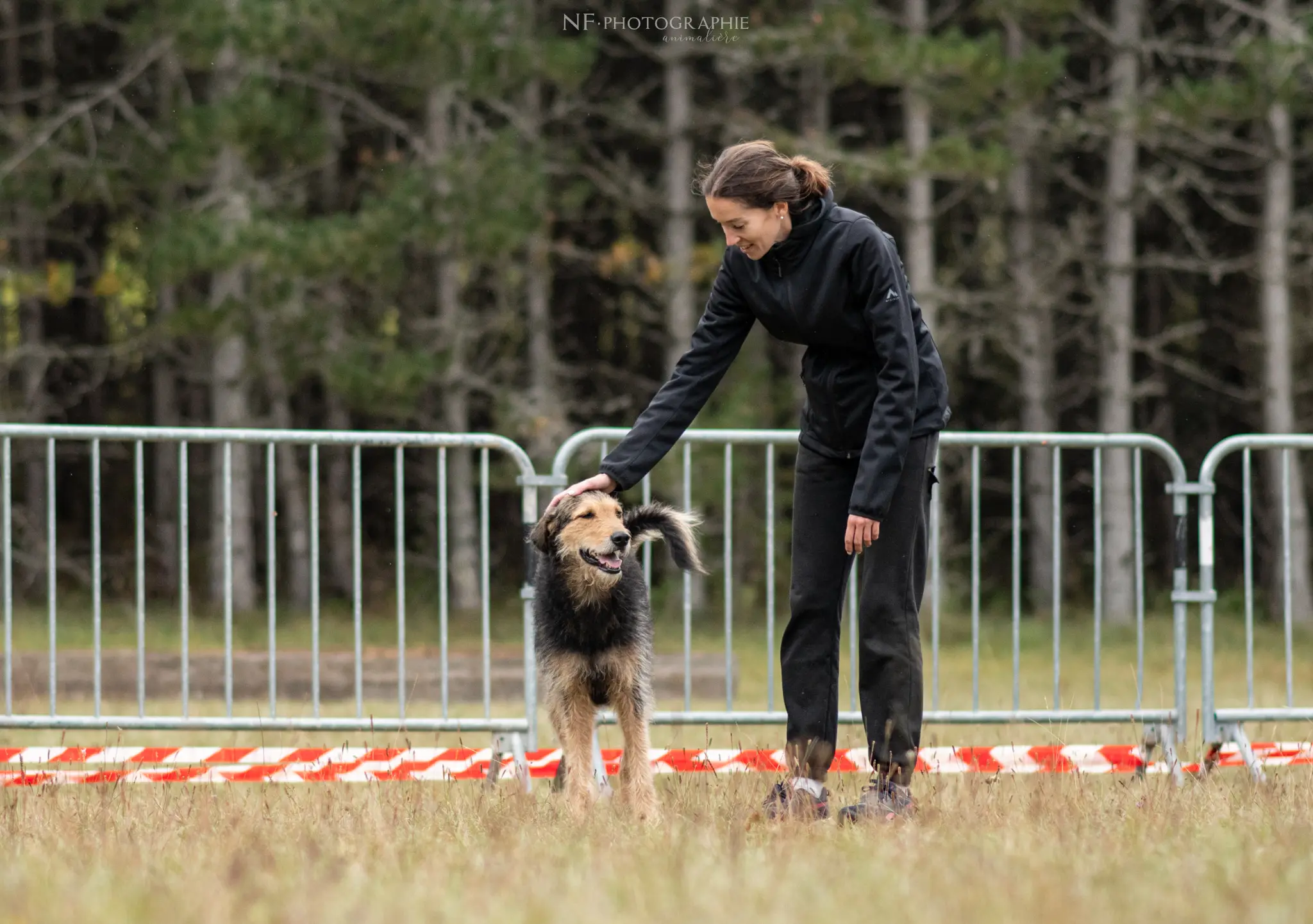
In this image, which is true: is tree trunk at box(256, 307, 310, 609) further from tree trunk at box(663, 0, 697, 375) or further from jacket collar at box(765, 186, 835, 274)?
jacket collar at box(765, 186, 835, 274)

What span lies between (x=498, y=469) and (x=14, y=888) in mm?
15407

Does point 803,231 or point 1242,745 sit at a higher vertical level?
point 803,231

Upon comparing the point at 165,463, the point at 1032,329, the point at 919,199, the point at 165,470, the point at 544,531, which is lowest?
the point at 544,531

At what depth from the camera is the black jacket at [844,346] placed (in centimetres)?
496

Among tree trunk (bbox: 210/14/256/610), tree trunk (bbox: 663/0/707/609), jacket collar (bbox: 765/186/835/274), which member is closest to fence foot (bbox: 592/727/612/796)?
jacket collar (bbox: 765/186/835/274)

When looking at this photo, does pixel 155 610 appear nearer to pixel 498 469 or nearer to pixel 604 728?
pixel 498 469

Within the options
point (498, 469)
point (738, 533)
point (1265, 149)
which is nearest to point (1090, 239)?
point (1265, 149)

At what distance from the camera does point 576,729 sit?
5754mm

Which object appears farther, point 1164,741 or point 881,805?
point 1164,741

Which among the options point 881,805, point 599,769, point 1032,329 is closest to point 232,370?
point 1032,329

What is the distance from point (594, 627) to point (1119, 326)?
13.9 m

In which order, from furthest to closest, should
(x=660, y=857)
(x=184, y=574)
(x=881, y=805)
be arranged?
(x=184, y=574) < (x=881, y=805) < (x=660, y=857)

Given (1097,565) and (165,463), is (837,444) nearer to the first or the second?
(1097,565)

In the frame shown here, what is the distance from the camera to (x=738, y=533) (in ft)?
61.6
